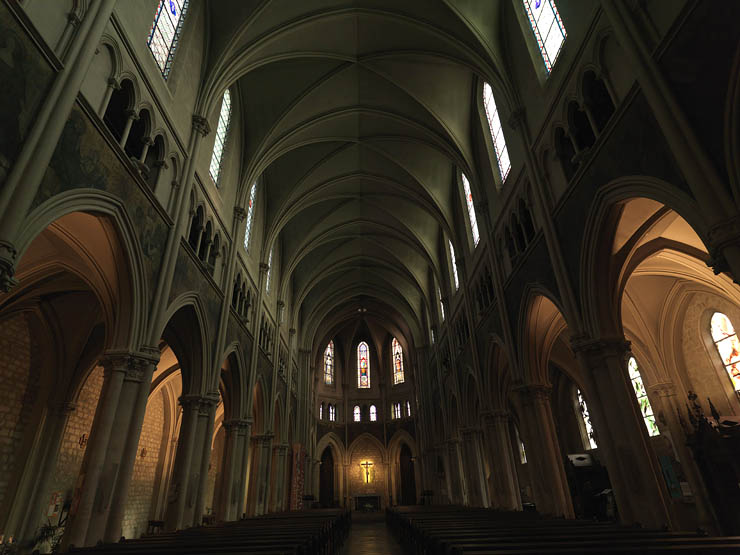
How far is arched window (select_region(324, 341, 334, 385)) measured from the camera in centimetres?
3964

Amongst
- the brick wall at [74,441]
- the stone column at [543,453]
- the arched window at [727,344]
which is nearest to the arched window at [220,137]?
the brick wall at [74,441]

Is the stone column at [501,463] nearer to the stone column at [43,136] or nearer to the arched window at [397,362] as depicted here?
the stone column at [43,136]

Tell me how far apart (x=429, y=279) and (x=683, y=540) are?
24.5 metres

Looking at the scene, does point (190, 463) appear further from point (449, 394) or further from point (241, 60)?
point (449, 394)

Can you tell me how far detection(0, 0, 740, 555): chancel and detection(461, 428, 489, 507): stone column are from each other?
129 mm

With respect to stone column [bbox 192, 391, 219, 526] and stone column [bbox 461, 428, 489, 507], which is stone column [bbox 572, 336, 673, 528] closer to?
stone column [bbox 192, 391, 219, 526]

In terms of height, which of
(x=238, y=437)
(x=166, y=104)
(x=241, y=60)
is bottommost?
(x=238, y=437)

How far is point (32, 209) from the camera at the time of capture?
5.81m

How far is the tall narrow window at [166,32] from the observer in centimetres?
1009

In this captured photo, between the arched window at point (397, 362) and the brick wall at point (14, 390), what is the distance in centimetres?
2939

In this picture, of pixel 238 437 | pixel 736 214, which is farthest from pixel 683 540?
pixel 238 437

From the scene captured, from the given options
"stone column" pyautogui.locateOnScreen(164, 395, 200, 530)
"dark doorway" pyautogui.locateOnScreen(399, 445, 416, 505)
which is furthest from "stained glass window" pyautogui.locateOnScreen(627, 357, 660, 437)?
"dark doorway" pyautogui.locateOnScreen(399, 445, 416, 505)

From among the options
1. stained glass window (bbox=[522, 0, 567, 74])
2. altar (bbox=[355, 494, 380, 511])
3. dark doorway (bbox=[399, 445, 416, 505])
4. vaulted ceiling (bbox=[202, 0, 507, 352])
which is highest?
vaulted ceiling (bbox=[202, 0, 507, 352])

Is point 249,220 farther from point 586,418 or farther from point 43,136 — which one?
point 586,418
